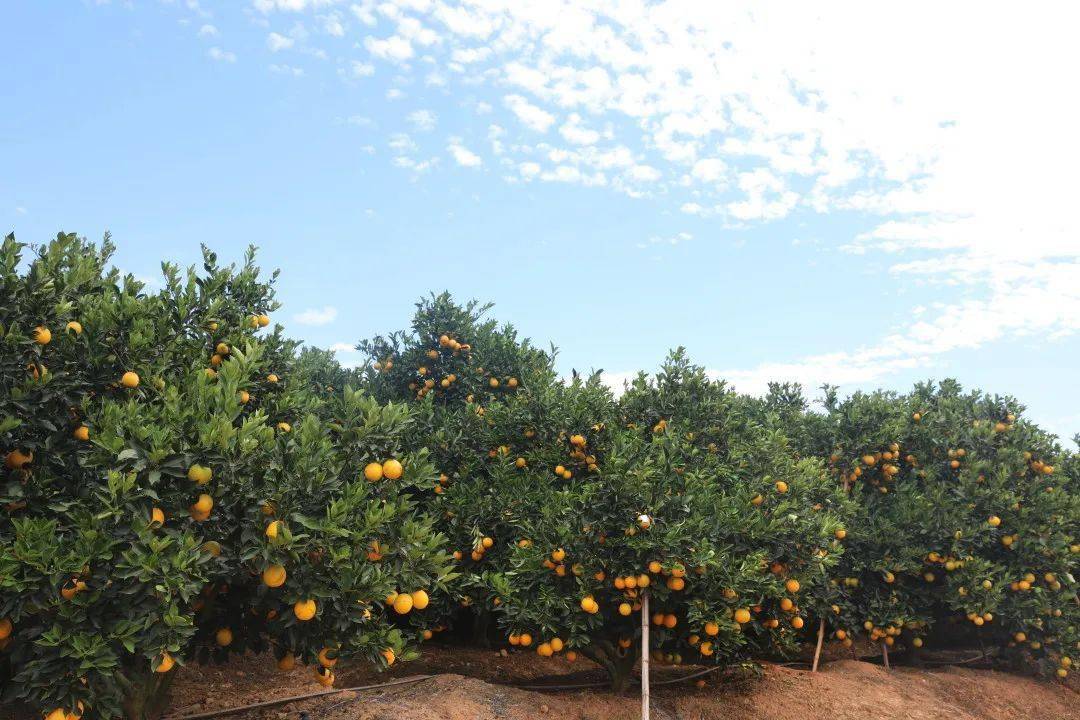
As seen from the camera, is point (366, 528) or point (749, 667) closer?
point (366, 528)

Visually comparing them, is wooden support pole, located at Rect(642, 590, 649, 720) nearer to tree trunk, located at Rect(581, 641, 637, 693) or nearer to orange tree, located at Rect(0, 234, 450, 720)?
tree trunk, located at Rect(581, 641, 637, 693)

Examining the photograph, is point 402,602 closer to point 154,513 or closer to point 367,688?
point 154,513

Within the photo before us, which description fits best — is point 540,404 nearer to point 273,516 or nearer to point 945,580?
point 273,516

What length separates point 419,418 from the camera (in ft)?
37.6

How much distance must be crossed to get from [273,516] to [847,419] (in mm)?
10740

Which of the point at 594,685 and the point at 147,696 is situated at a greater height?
the point at 147,696

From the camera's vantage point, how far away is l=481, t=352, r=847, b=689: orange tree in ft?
26.5

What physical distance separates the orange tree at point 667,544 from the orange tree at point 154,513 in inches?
91.7

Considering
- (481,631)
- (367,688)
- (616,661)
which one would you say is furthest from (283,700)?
(481,631)

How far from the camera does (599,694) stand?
9672 millimetres

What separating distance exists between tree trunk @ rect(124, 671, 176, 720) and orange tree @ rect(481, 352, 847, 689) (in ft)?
11.1

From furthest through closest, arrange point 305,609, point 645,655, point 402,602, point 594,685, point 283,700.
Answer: point 594,685 < point 283,700 < point 645,655 < point 402,602 < point 305,609

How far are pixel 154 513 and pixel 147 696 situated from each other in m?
2.40

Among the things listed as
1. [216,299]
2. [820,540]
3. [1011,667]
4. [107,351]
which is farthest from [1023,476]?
[107,351]
